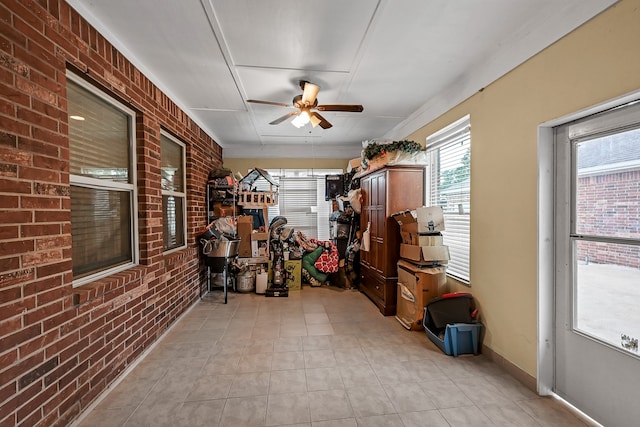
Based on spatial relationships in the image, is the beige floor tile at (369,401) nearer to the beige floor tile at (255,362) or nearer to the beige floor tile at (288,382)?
the beige floor tile at (288,382)

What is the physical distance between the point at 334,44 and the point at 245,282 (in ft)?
12.0

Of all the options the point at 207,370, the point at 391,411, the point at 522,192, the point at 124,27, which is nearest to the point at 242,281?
the point at 207,370

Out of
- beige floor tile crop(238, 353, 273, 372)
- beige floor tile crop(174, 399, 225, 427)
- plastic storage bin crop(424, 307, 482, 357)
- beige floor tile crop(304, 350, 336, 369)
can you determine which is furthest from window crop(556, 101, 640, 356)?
beige floor tile crop(174, 399, 225, 427)

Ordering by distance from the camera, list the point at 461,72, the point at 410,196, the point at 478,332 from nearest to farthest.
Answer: the point at 478,332
the point at 461,72
the point at 410,196

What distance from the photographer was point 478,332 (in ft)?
8.45

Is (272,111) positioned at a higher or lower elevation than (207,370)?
higher

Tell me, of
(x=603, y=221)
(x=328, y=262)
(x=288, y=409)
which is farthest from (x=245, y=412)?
(x=328, y=262)

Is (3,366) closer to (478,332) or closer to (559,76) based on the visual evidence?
(478,332)

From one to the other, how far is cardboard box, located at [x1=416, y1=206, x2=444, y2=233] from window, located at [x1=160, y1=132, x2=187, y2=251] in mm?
2882

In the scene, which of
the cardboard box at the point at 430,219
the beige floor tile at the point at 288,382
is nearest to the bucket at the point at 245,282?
the beige floor tile at the point at 288,382

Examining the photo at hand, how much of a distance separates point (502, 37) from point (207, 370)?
3.57 m

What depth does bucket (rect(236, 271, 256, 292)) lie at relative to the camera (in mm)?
4562

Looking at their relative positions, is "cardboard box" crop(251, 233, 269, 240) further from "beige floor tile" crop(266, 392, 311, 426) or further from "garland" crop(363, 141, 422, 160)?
"beige floor tile" crop(266, 392, 311, 426)

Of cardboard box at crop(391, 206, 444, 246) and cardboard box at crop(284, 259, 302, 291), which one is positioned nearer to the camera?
cardboard box at crop(391, 206, 444, 246)
